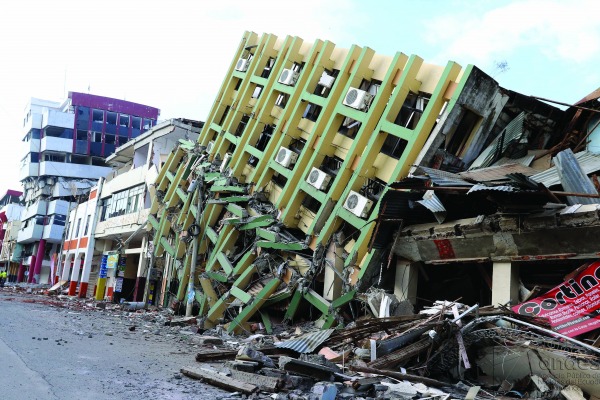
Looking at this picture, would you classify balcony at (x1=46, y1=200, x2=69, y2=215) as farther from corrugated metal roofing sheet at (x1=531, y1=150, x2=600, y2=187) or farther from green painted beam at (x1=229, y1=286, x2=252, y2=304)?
corrugated metal roofing sheet at (x1=531, y1=150, x2=600, y2=187)

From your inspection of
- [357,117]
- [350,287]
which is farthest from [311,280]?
[357,117]

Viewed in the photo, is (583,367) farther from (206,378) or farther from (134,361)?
(134,361)

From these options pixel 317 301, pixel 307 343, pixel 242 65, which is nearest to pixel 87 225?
pixel 242 65

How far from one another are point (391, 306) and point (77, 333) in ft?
21.0

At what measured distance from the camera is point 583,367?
20.3ft

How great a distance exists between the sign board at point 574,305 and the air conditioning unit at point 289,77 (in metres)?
9.61

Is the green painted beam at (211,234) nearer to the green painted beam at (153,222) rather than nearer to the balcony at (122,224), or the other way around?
the green painted beam at (153,222)

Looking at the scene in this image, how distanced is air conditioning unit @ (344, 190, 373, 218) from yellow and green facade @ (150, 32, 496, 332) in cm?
3

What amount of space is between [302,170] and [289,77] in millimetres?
3305

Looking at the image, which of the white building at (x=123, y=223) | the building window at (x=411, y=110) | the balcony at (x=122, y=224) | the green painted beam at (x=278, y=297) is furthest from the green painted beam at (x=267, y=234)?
the balcony at (x=122, y=224)

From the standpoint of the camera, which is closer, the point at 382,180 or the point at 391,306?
the point at 391,306

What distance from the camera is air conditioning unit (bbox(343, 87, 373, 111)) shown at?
1220 cm

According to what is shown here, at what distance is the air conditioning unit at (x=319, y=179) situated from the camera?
12641 mm

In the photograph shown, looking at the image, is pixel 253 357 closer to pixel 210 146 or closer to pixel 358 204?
pixel 358 204
